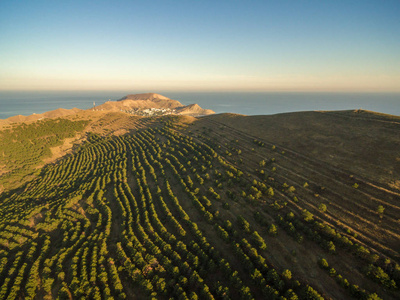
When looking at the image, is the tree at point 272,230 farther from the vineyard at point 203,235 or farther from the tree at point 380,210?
the tree at point 380,210

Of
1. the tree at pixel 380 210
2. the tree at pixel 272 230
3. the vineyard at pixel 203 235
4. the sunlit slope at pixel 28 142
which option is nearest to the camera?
the vineyard at pixel 203 235

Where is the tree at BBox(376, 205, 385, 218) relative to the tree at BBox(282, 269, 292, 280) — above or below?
above

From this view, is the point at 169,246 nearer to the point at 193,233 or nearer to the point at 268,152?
the point at 193,233

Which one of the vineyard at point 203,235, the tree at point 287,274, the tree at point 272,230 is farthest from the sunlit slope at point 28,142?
the tree at point 287,274

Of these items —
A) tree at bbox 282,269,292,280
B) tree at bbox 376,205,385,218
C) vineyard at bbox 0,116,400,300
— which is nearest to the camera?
tree at bbox 282,269,292,280

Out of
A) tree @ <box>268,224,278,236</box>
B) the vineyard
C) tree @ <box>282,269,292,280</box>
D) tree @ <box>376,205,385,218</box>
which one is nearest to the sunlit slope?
the vineyard

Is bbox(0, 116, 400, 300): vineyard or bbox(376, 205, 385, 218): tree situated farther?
bbox(376, 205, 385, 218): tree

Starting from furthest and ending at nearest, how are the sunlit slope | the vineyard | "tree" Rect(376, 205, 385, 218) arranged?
the sunlit slope, "tree" Rect(376, 205, 385, 218), the vineyard

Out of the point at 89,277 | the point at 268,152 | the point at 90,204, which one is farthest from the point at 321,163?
the point at 90,204

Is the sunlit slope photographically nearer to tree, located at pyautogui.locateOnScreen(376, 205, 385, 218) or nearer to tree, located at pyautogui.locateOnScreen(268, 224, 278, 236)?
tree, located at pyautogui.locateOnScreen(268, 224, 278, 236)
